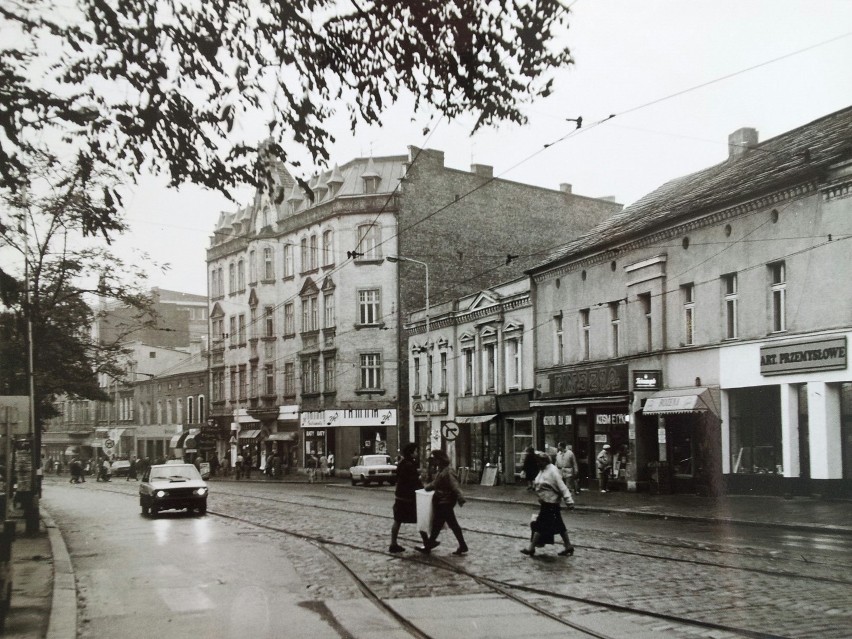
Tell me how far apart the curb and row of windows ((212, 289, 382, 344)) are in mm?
37125

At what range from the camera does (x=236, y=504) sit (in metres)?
29.3

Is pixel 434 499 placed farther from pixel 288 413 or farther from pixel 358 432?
pixel 288 413

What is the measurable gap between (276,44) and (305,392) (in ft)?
163

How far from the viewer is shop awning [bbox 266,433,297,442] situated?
5866cm

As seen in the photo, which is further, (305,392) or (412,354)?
(305,392)

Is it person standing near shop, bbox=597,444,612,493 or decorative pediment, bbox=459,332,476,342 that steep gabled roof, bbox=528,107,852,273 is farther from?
decorative pediment, bbox=459,332,476,342

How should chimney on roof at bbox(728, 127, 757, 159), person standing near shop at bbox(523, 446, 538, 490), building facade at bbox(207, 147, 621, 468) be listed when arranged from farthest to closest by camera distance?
1. building facade at bbox(207, 147, 621, 468)
2. chimney on roof at bbox(728, 127, 757, 159)
3. person standing near shop at bbox(523, 446, 538, 490)

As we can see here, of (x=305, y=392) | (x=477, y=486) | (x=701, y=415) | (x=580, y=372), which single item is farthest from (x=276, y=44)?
(x=305, y=392)

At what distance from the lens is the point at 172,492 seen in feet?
80.7

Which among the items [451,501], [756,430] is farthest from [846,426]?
[451,501]

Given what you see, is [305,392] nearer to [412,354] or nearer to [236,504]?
[412,354]

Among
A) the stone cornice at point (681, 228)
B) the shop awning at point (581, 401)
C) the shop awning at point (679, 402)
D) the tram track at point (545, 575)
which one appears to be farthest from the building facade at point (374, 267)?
the tram track at point (545, 575)

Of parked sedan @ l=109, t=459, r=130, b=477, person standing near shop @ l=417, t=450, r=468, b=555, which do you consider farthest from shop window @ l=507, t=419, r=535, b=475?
parked sedan @ l=109, t=459, r=130, b=477

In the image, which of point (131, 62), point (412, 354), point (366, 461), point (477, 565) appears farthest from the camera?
point (412, 354)
